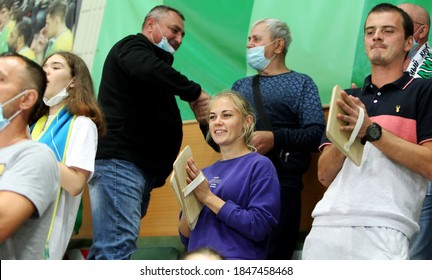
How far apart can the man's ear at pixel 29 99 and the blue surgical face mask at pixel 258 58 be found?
1898mm

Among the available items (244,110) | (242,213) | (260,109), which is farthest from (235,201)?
(260,109)

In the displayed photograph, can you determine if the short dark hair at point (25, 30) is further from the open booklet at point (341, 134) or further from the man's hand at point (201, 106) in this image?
the open booklet at point (341, 134)

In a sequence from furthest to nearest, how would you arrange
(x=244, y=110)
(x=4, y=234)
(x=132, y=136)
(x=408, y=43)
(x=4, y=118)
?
(x=132, y=136), (x=244, y=110), (x=408, y=43), (x=4, y=118), (x=4, y=234)

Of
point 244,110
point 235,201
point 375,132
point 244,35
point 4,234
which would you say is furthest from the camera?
point 244,35

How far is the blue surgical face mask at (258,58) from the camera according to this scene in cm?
463

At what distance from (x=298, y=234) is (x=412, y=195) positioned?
1.27m

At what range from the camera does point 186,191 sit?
352cm

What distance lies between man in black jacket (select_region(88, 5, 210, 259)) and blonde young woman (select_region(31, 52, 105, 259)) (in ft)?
1.37

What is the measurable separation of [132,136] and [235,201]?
0.96 metres

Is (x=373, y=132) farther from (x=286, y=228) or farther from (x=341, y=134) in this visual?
(x=286, y=228)

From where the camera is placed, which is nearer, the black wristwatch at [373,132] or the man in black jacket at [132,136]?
the black wristwatch at [373,132]

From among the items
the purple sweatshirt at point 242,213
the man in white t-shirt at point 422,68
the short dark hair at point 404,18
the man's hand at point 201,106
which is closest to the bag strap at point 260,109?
the man's hand at point 201,106
